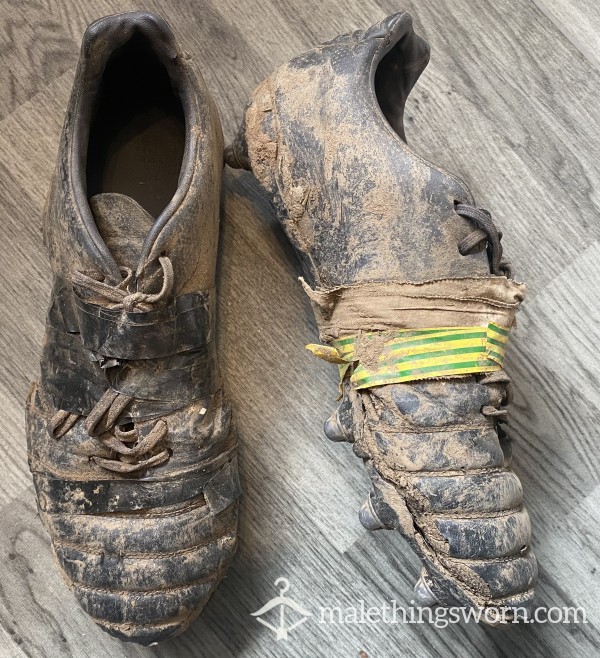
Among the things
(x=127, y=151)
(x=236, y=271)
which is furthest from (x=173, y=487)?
(x=127, y=151)

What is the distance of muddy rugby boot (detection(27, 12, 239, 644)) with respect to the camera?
0.72 m

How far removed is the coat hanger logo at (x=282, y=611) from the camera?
91cm

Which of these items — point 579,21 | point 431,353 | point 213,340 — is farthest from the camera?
point 579,21

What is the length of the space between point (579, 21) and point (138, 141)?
27.0 inches

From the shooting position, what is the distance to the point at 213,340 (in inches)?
32.3

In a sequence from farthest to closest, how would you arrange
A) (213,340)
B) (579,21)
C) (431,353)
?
1. (579,21)
2. (213,340)
3. (431,353)

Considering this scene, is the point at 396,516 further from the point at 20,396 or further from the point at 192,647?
the point at 20,396

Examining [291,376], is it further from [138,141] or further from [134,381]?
[138,141]

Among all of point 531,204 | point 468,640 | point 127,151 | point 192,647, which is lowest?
point 468,640

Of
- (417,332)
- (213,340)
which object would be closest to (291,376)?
(213,340)

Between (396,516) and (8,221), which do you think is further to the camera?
(8,221)

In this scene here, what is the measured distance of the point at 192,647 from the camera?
0.89 metres

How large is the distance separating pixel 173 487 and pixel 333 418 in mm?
205

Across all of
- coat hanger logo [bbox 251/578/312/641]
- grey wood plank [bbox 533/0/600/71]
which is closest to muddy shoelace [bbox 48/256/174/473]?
coat hanger logo [bbox 251/578/312/641]
